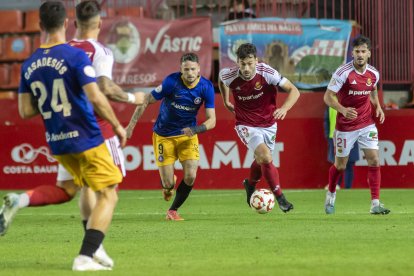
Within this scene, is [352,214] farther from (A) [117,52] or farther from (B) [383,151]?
(A) [117,52]

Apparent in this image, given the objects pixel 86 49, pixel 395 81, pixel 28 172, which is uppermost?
pixel 86 49

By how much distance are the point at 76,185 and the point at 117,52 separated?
12551 millimetres

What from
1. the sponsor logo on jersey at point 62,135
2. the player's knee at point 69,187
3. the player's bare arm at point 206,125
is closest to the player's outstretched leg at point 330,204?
the player's bare arm at point 206,125

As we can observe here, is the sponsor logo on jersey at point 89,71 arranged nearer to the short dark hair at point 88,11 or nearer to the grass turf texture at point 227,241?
the short dark hair at point 88,11

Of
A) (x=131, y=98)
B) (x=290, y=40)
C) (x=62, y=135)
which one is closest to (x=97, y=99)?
(x=62, y=135)

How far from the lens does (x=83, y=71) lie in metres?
7.56

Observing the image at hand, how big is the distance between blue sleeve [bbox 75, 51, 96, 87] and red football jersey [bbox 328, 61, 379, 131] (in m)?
6.48

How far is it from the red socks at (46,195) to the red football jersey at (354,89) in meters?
5.96

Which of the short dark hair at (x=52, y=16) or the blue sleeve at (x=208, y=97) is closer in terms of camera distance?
the short dark hair at (x=52, y=16)

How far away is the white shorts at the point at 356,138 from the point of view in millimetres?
13672

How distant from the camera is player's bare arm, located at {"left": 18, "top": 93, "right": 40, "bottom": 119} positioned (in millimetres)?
8008

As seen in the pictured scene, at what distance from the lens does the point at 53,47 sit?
25.3 feet

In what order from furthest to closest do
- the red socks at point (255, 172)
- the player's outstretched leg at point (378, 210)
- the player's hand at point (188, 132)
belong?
1. the red socks at point (255, 172)
2. the player's hand at point (188, 132)
3. the player's outstretched leg at point (378, 210)

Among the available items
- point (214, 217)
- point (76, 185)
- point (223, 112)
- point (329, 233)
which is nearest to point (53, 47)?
point (76, 185)
